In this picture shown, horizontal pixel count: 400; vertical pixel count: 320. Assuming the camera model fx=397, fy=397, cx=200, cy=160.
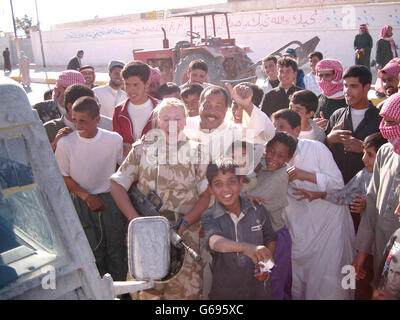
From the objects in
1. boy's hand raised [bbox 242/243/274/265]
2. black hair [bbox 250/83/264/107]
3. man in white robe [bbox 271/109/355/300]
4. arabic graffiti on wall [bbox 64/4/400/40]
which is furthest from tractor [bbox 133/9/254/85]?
boy's hand raised [bbox 242/243/274/265]

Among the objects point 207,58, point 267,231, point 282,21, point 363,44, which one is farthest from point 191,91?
point 282,21

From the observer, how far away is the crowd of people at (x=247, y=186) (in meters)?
2.24

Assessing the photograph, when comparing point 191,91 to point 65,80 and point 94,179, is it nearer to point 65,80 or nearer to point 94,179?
point 65,80

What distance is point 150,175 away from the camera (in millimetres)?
2430

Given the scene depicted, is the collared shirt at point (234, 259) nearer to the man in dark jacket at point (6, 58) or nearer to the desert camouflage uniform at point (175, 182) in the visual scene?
the desert camouflage uniform at point (175, 182)

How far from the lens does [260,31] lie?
64.0ft

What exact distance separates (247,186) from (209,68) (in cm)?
772

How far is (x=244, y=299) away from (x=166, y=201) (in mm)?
721

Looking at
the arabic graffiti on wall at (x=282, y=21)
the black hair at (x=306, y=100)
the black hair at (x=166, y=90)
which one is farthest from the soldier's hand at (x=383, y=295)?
the arabic graffiti on wall at (x=282, y=21)

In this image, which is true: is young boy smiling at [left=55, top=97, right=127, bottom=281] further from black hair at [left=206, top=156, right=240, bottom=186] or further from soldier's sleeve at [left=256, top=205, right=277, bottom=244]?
soldier's sleeve at [left=256, top=205, right=277, bottom=244]

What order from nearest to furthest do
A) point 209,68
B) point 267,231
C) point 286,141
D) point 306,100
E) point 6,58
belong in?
point 267,231 < point 286,141 < point 306,100 < point 209,68 < point 6,58

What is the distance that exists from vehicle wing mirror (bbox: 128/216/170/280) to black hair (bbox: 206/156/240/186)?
80 cm

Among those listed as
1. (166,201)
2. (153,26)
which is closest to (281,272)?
(166,201)

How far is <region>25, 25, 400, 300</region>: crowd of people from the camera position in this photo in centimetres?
224
